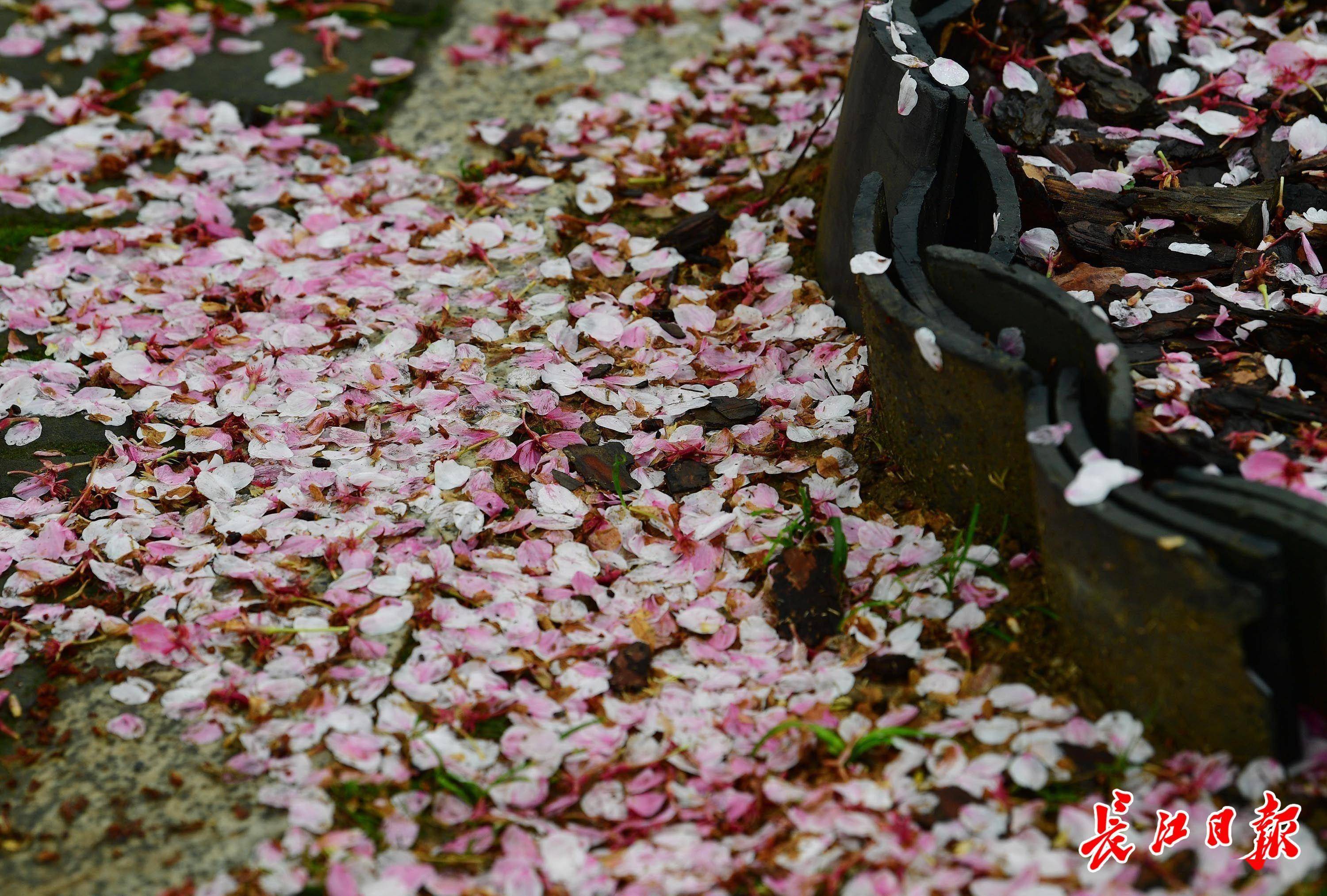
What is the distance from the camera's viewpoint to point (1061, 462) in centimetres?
158

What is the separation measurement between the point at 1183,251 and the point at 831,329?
2.26ft

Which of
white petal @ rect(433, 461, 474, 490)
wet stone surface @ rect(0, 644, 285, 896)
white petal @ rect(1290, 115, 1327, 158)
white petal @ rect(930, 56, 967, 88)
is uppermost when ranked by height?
white petal @ rect(930, 56, 967, 88)

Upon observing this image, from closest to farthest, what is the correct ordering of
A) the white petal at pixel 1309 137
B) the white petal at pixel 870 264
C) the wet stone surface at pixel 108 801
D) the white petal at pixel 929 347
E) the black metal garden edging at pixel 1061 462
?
the black metal garden edging at pixel 1061 462
the wet stone surface at pixel 108 801
the white petal at pixel 929 347
the white petal at pixel 870 264
the white petal at pixel 1309 137

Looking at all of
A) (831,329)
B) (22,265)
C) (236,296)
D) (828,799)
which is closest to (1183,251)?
(831,329)

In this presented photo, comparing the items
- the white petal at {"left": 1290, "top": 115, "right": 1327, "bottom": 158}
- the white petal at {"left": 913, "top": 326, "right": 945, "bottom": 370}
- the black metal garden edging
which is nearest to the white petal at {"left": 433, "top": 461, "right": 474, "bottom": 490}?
the black metal garden edging

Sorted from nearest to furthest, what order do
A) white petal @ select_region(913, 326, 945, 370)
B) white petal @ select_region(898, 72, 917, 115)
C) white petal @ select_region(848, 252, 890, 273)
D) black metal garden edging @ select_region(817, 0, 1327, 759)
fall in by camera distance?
black metal garden edging @ select_region(817, 0, 1327, 759) → white petal @ select_region(913, 326, 945, 370) → white petal @ select_region(848, 252, 890, 273) → white petal @ select_region(898, 72, 917, 115)

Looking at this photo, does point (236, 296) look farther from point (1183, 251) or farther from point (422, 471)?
point (1183, 251)

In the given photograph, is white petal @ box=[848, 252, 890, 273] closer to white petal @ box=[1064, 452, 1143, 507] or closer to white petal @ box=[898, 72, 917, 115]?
white petal @ box=[898, 72, 917, 115]

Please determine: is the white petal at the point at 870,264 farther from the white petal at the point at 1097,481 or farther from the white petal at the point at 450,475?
the white petal at the point at 450,475

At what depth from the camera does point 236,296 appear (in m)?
2.63

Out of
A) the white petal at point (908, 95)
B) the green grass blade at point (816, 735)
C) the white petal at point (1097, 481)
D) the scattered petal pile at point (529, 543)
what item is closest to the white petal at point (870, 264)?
the scattered petal pile at point (529, 543)

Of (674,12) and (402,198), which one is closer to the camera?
(402,198)

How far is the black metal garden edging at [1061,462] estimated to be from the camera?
4.81ft

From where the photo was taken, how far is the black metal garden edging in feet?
4.81
